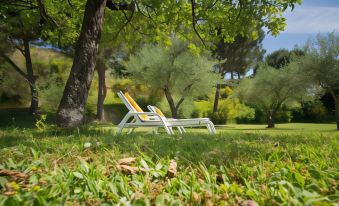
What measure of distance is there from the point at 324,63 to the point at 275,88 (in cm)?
461

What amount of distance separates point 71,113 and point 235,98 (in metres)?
26.1

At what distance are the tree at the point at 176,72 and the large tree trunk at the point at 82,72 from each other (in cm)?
1731

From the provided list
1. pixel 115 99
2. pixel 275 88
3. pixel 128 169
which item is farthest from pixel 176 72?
pixel 128 169

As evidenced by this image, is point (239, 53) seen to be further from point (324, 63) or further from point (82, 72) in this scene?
point (82, 72)

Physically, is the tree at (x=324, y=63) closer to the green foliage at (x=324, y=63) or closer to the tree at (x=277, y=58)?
the green foliage at (x=324, y=63)

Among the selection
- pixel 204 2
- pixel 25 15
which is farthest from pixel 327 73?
pixel 25 15

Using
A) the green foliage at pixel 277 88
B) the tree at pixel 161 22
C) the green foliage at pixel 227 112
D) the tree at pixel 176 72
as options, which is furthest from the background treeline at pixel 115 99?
the tree at pixel 161 22

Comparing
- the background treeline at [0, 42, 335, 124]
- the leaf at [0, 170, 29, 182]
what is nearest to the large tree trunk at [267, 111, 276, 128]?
the background treeline at [0, 42, 335, 124]

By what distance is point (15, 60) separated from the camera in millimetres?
27469

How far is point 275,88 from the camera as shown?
83.9 feet

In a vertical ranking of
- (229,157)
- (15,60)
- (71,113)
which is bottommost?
(229,157)

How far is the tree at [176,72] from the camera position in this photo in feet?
77.3

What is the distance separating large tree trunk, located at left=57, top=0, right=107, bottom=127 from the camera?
5730 mm

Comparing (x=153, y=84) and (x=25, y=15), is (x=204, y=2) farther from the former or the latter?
(x=153, y=84)
